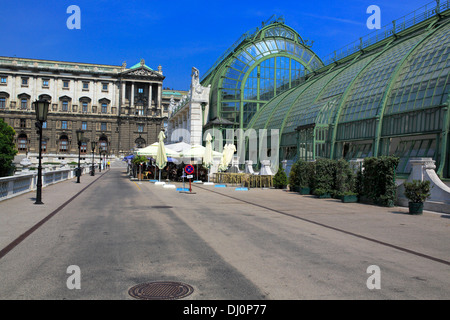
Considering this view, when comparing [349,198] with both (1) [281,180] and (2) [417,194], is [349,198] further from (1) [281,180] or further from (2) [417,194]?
(1) [281,180]

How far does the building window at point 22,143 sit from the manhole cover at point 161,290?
396 ft

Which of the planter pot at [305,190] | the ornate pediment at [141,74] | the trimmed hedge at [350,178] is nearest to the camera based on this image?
the trimmed hedge at [350,178]

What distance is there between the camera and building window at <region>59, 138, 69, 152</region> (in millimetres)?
117188

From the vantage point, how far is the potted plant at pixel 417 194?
14.9 m

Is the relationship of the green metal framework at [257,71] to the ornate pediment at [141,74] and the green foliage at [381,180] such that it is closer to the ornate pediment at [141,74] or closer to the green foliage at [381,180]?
the green foliage at [381,180]

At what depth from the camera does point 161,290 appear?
18.6ft

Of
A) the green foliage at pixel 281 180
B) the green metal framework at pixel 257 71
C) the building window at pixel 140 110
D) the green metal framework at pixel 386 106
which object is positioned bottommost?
the green foliage at pixel 281 180

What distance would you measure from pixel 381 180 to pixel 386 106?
7847 mm

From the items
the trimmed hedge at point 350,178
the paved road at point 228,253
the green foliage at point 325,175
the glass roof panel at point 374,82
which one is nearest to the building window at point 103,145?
A: the glass roof panel at point 374,82

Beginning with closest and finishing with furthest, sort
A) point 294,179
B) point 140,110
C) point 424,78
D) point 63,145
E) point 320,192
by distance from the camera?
point 320,192
point 424,78
point 294,179
point 63,145
point 140,110

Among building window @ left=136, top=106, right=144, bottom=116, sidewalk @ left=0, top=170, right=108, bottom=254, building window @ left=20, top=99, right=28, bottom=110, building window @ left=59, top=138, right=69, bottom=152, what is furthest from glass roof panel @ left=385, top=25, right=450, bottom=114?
building window @ left=20, top=99, right=28, bottom=110

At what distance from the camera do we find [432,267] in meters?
7.27

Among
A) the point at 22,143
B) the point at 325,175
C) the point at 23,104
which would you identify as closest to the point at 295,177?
the point at 325,175

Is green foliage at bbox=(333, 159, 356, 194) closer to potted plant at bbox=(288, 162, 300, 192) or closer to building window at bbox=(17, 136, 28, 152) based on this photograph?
potted plant at bbox=(288, 162, 300, 192)
